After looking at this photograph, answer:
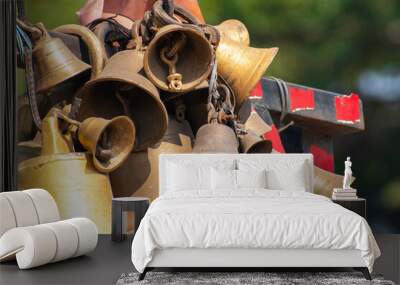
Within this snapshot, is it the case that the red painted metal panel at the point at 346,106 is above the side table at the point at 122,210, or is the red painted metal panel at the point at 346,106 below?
above

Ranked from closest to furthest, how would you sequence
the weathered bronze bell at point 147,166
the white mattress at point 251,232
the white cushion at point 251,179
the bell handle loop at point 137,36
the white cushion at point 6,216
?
the white mattress at point 251,232 → the white cushion at point 6,216 → the white cushion at point 251,179 → the bell handle loop at point 137,36 → the weathered bronze bell at point 147,166

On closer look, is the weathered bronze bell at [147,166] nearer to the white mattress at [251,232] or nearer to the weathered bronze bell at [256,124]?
the weathered bronze bell at [256,124]

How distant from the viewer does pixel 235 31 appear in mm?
5688

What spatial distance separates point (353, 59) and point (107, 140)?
2373 mm

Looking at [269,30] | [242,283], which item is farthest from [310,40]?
[242,283]

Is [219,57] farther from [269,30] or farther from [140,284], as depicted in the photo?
[140,284]

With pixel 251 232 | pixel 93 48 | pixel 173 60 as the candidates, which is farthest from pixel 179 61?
pixel 251 232

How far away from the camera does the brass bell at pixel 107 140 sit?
5.27 metres

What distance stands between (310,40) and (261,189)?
1.70 meters

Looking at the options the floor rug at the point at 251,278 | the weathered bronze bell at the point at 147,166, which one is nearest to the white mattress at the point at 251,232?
the floor rug at the point at 251,278

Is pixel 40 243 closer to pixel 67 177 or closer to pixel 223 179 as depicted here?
pixel 67 177

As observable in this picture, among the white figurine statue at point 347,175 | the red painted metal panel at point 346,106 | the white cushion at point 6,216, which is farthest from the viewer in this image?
the red painted metal panel at point 346,106

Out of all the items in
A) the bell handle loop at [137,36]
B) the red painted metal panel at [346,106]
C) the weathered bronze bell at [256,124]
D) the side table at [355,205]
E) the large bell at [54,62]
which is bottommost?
the side table at [355,205]

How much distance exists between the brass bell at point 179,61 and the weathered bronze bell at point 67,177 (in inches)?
37.9
